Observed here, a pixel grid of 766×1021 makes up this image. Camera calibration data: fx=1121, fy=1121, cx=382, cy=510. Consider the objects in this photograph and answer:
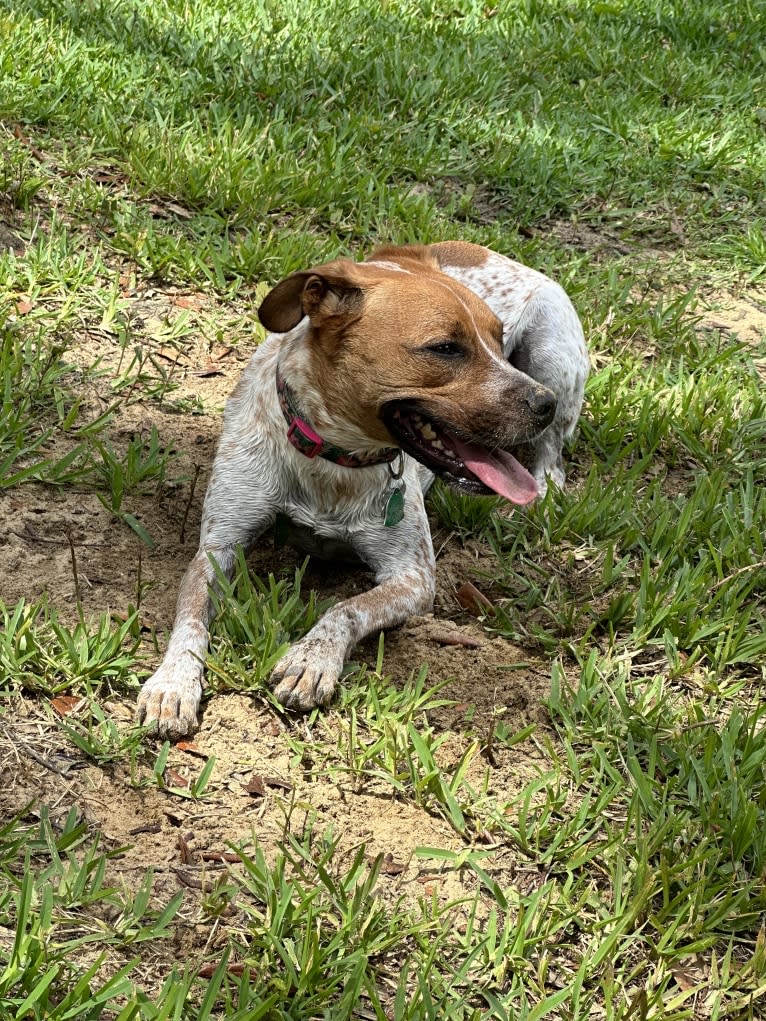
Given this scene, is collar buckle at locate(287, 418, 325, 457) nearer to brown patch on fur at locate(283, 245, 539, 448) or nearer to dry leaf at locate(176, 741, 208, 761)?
brown patch on fur at locate(283, 245, 539, 448)

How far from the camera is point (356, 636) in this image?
11.4 ft

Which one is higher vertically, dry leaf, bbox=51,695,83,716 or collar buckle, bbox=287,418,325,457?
collar buckle, bbox=287,418,325,457

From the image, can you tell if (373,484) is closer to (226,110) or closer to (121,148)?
(121,148)

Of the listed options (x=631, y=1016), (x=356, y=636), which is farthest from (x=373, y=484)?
(x=631, y=1016)

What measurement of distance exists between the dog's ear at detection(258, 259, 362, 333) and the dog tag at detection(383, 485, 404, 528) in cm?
67

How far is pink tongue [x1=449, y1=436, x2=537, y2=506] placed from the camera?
3.54m

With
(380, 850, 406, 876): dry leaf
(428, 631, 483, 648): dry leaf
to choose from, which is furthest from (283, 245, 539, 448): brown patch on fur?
(380, 850, 406, 876): dry leaf

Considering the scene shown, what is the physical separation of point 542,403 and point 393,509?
Answer: 0.64 m

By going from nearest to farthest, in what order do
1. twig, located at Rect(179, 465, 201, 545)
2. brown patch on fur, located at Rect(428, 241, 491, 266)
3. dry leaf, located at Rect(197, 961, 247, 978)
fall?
dry leaf, located at Rect(197, 961, 247, 978) < twig, located at Rect(179, 465, 201, 545) < brown patch on fur, located at Rect(428, 241, 491, 266)

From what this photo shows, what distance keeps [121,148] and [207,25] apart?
5.89ft

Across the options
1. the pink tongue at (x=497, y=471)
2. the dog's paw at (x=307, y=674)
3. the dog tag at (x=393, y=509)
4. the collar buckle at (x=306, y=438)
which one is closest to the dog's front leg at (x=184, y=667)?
the dog's paw at (x=307, y=674)

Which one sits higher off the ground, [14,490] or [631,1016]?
[631,1016]

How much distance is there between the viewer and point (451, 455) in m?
3.57

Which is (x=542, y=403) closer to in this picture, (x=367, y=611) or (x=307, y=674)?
(x=367, y=611)
